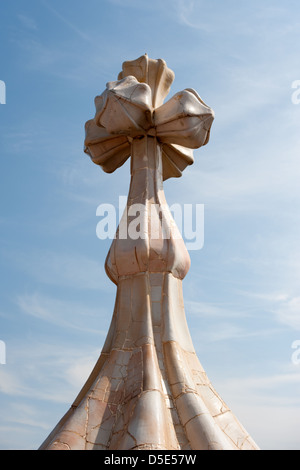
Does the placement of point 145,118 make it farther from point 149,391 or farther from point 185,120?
point 149,391

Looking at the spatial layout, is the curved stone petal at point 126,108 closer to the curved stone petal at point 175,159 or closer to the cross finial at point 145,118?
the cross finial at point 145,118

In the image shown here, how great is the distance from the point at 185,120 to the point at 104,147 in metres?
1.30

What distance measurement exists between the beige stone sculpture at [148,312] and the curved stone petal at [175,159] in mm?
15

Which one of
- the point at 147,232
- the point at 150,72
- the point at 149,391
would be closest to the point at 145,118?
the point at 150,72

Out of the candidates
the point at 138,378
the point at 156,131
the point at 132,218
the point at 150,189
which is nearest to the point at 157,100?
the point at 156,131

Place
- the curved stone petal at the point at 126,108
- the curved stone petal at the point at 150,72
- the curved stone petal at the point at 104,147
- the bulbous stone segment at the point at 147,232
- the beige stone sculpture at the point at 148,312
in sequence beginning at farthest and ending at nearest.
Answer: the curved stone petal at the point at 150,72
the curved stone petal at the point at 104,147
the curved stone petal at the point at 126,108
the bulbous stone segment at the point at 147,232
the beige stone sculpture at the point at 148,312

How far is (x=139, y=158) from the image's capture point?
271 inches

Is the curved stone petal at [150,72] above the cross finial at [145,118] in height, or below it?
above

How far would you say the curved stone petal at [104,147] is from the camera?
23.6 feet

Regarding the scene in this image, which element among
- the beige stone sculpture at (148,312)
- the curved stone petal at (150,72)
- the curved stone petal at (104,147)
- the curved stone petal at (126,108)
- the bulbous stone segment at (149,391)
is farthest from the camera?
the curved stone petal at (150,72)

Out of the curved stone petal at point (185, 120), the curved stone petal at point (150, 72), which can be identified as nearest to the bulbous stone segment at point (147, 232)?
the curved stone petal at point (185, 120)

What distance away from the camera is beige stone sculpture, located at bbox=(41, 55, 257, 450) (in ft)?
16.3
